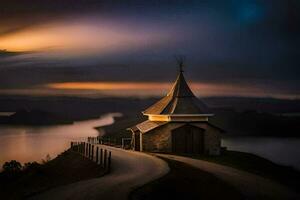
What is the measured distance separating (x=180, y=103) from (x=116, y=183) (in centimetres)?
2890

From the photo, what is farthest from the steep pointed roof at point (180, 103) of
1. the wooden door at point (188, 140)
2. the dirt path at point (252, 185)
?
the dirt path at point (252, 185)

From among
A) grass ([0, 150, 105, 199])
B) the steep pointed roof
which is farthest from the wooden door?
grass ([0, 150, 105, 199])

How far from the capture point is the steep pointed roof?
191 feet

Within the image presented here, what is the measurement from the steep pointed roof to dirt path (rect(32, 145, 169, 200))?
16.8 meters

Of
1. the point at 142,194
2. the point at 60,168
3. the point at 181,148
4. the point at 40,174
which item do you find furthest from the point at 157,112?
the point at 142,194

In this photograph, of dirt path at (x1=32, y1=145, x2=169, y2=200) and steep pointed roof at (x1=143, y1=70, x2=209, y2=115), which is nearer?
dirt path at (x1=32, y1=145, x2=169, y2=200)

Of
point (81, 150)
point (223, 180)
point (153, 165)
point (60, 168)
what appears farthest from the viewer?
point (81, 150)

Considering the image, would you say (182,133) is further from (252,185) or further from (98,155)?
(252,185)

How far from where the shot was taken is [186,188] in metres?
31.3

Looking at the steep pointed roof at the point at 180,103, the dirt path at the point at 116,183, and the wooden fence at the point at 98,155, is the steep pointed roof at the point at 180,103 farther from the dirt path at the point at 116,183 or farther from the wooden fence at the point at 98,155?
the dirt path at the point at 116,183

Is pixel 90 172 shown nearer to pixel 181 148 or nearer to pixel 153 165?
pixel 153 165

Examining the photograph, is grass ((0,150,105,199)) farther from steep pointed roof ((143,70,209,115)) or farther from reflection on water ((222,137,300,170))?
reflection on water ((222,137,300,170))

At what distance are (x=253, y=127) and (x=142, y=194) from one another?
161 metres

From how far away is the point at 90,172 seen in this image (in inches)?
1614
